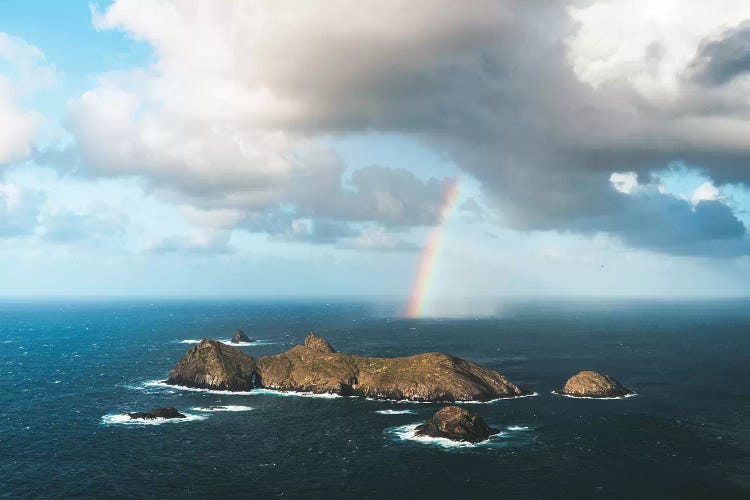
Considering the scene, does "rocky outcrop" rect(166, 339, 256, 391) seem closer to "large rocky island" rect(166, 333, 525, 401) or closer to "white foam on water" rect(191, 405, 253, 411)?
"large rocky island" rect(166, 333, 525, 401)

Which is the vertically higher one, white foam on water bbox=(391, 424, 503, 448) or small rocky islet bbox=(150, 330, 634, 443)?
small rocky islet bbox=(150, 330, 634, 443)

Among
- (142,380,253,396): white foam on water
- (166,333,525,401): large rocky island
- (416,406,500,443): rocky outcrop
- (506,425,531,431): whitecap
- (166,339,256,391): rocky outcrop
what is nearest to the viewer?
(416,406,500,443): rocky outcrop

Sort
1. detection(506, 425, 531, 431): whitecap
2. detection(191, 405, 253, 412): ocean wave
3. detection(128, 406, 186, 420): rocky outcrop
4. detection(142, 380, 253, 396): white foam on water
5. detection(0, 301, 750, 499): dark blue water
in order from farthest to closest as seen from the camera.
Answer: detection(142, 380, 253, 396): white foam on water < detection(191, 405, 253, 412): ocean wave < detection(128, 406, 186, 420): rocky outcrop < detection(506, 425, 531, 431): whitecap < detection(0, 301, 750, 499): dark blue water

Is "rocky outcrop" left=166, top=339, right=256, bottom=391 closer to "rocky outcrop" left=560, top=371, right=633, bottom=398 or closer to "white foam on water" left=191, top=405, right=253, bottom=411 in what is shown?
"white foam on water" left=191, top=405, right=253, bottom=411

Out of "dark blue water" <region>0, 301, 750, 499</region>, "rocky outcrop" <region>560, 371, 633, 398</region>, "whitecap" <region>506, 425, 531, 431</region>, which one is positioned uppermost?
"rocky outcrop" <region>560, 371, 633, 398</region>

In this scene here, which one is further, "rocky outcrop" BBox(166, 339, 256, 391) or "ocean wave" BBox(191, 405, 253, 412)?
"rocky outcrop" BBox(166, 339, 256, 391)

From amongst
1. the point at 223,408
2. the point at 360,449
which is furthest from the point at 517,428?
the point at 223,408

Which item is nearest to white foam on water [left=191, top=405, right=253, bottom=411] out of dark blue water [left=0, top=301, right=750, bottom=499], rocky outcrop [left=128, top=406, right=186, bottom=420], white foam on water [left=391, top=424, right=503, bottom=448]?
dark blue water [left=0, top=301, right=750, bottom=499]

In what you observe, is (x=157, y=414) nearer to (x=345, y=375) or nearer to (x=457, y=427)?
(x=345, y=375)
